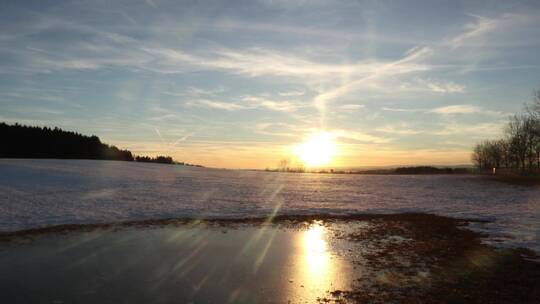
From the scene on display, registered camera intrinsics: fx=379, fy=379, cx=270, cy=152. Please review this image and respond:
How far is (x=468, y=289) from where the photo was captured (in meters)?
9.22

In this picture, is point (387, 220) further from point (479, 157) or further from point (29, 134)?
point (479, 157)

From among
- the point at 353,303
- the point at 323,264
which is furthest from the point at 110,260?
the point at 353,303

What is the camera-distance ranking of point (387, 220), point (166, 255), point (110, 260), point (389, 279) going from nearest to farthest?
point (389, 279) < point (110, 260) < point (166, 255) < point (387, 220)

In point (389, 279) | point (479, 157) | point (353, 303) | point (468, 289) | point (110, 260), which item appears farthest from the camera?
point (479, 157)

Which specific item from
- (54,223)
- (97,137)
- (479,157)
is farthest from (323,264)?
(479,157)

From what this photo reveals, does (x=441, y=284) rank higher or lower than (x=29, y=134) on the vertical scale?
lower

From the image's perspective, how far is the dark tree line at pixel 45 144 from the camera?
73.7 meters

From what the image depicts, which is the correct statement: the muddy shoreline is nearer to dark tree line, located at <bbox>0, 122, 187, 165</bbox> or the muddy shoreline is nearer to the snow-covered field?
the snow-covered field

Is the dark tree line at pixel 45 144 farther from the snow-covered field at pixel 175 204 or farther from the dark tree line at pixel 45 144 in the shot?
the snow-covered field at pixel 175 204

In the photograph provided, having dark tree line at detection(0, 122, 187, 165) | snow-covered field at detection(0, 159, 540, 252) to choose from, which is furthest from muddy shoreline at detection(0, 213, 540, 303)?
dark tree line at detection(0, 122, 187, 165)

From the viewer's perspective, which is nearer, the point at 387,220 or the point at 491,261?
the point at 491,261

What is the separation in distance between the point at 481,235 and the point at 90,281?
15.5 m

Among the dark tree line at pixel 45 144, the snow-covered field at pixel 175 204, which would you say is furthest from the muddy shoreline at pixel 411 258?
the dark tree line at pixel 45 144

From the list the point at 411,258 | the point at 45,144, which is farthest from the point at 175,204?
the point at 45,144
